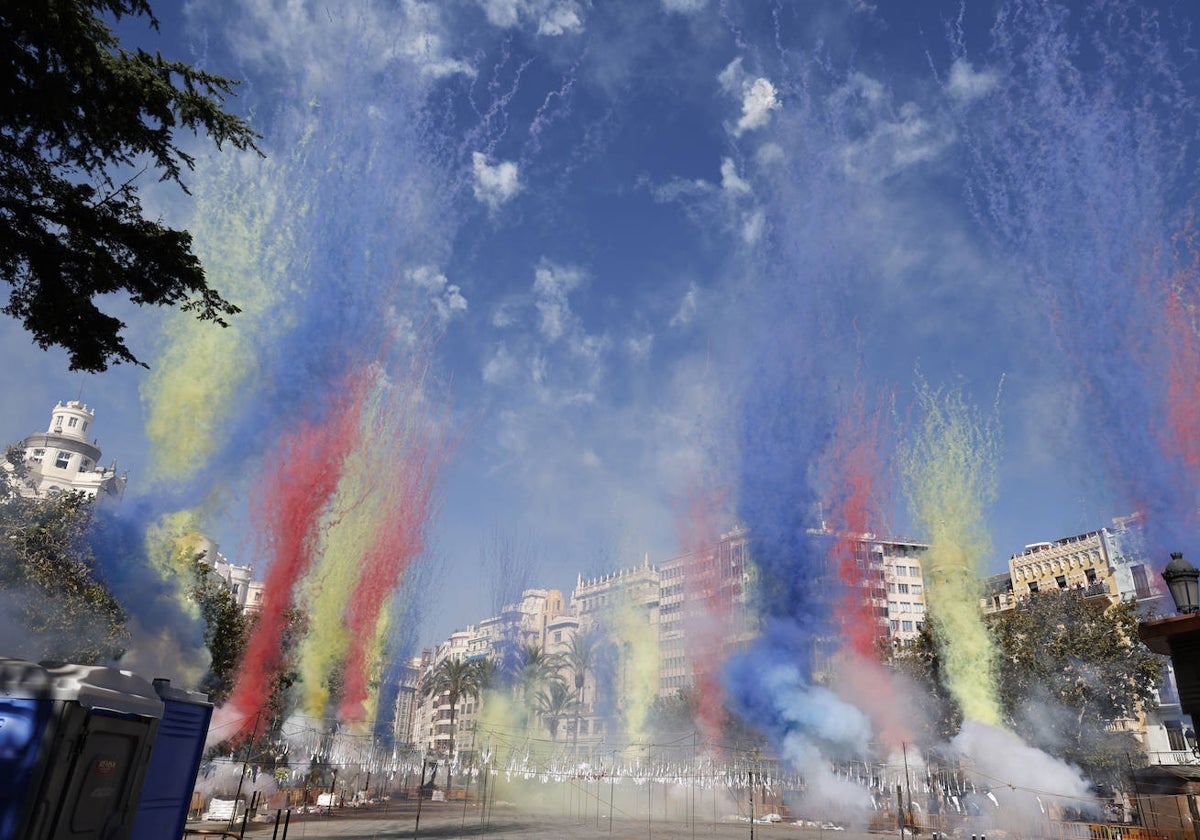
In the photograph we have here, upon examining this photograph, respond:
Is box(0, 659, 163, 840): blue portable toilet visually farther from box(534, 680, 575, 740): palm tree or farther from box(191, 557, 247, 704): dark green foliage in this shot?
box(534, 680, 575, 740): palm tree

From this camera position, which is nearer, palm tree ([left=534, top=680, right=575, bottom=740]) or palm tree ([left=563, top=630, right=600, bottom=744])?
palm tree ([left=534, top=680, right=575, bottom=740])

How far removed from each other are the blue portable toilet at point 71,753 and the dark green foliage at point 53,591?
82.6 ft

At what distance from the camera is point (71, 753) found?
7812mm

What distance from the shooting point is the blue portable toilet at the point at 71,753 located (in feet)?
24.1

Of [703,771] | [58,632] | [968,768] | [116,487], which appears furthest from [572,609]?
[58,632]

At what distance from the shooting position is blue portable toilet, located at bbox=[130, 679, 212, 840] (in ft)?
32.0

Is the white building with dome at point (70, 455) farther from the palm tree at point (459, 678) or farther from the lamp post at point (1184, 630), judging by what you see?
the lamp post at point (1184, 630)

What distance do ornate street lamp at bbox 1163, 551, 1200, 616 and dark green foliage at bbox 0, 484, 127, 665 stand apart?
34.4 meters

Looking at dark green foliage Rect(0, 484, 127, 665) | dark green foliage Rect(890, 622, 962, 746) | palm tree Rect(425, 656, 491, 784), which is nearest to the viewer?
dark green foliage Rect(0, 484, 127, 665)

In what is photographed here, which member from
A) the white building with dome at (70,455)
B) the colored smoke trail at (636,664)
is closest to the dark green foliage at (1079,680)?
the colored smoke trail at (636,664)

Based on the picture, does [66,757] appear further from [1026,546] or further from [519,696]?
[1026,546]

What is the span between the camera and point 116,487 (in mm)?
94250

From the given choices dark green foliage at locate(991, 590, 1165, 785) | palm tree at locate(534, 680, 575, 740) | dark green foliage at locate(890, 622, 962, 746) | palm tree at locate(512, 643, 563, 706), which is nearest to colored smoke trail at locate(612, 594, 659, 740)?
palm tree at locate(534, 680, 575, 740)

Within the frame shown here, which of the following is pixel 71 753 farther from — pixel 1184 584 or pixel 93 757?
pixel 1184 584
